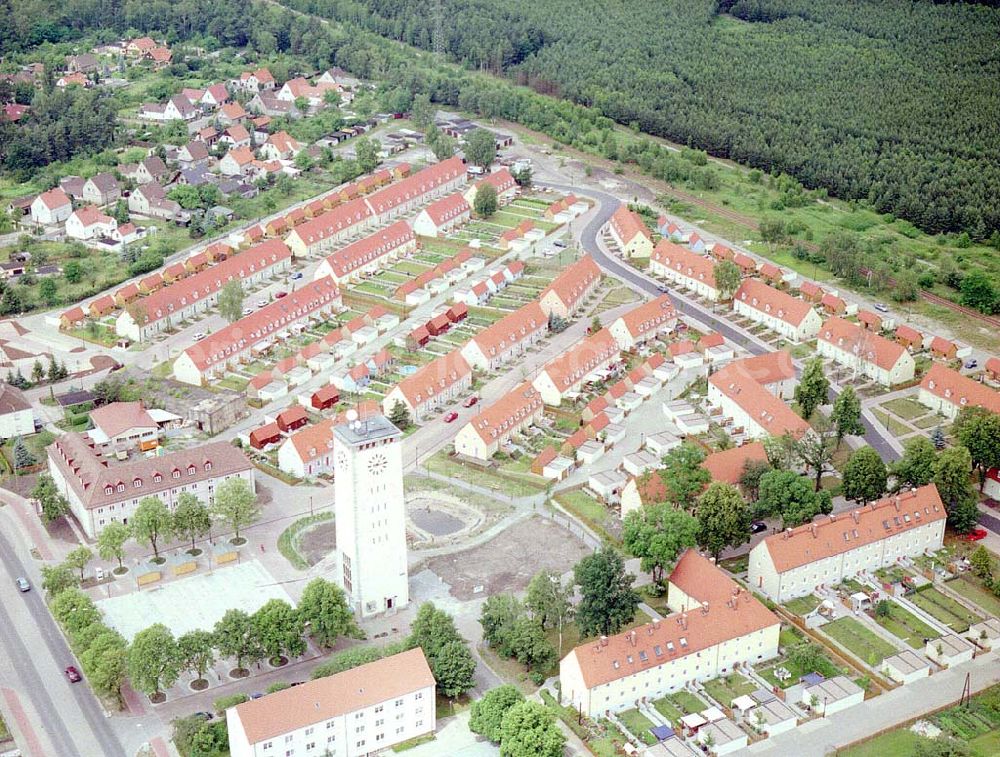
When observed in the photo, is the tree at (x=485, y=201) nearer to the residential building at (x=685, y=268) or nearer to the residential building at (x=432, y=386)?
the residential building at (x=685, y=268)

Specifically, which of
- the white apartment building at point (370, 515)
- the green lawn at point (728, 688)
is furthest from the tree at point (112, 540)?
the green lawn at point (728, 688)

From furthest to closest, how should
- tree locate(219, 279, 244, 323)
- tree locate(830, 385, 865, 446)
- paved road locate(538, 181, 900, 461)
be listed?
tree locate(219, 279, 244, 323), paved road locate(538, 181, 900, 461), tree locate(830, 385, 865, 446)

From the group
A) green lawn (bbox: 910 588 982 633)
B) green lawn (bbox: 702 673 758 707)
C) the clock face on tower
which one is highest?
the clock face on tower

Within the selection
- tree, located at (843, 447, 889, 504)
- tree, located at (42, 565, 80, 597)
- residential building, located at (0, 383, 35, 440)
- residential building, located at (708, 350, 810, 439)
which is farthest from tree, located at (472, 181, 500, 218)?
tree, located at (42, 565, 80, 597)

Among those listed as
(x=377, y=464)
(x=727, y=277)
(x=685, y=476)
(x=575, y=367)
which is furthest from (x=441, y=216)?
(x=377, y=464)

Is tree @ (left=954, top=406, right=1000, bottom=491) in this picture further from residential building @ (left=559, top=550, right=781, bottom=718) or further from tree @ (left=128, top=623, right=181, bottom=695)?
tree @ (left=128, top=623, right=181, bottom=695)

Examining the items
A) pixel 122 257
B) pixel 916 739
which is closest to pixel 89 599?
pixel 916 739

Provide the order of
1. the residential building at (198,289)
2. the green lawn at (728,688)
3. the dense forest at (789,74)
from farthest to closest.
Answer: the dense forest at (789,74) < the residential building at (198,289) < the green lawn at (728,688)
